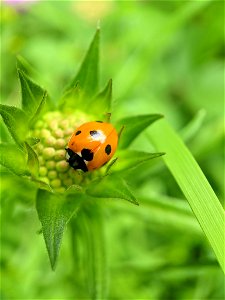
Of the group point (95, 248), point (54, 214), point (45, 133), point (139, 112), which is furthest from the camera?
point (139, 112)

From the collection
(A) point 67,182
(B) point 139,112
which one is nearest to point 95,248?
(A) point 67,182

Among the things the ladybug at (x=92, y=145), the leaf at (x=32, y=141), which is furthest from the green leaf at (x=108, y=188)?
the leaf at (x=32, y=141)

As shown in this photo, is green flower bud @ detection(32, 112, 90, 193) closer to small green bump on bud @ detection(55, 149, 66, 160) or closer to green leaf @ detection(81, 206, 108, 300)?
small green bump on bud @ detection(55, 149, 66, 160)

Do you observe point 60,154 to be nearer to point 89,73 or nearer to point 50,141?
point 50,141

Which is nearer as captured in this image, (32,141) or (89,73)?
(32,141)

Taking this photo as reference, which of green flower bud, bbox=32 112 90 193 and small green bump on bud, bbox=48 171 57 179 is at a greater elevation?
green flower bud, bbox=32 112 90 193

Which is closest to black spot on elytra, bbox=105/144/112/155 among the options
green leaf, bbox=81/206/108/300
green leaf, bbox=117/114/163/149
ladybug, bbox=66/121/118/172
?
ladybug, bbox=66/121/118/172
